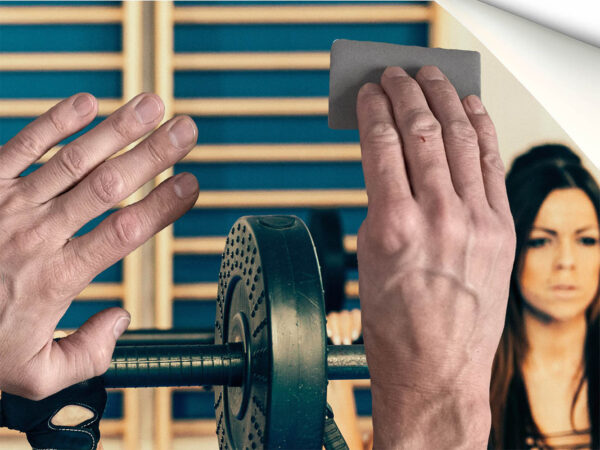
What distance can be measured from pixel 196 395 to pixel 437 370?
216cm

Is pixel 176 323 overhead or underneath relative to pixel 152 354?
overhead

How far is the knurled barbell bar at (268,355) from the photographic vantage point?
0.52 meters

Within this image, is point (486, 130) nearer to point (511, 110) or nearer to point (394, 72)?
point (394, 72)

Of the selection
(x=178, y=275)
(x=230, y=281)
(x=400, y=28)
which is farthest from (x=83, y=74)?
(x=230, y=281)

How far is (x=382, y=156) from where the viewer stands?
0.39 meters

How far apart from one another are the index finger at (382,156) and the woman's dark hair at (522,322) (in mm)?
2031

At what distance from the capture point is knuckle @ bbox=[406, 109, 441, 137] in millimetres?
396

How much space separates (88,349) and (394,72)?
1.18ft

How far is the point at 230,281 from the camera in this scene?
667 mm

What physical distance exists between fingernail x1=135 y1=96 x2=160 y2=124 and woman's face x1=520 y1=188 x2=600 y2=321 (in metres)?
2.09

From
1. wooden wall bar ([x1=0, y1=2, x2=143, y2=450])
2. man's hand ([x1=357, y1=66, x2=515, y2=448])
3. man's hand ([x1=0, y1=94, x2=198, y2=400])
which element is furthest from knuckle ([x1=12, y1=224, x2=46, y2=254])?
wooden wall bar ([x1=0, y1=2, x2=143, y2=450])

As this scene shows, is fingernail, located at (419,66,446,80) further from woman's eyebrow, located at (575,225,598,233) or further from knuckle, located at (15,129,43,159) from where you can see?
woman's eyebrow, located at (575,225,598,233)

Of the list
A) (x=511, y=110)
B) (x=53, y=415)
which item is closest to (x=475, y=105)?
(x=53, y=415)

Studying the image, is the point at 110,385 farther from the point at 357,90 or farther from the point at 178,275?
the point at 178,275
